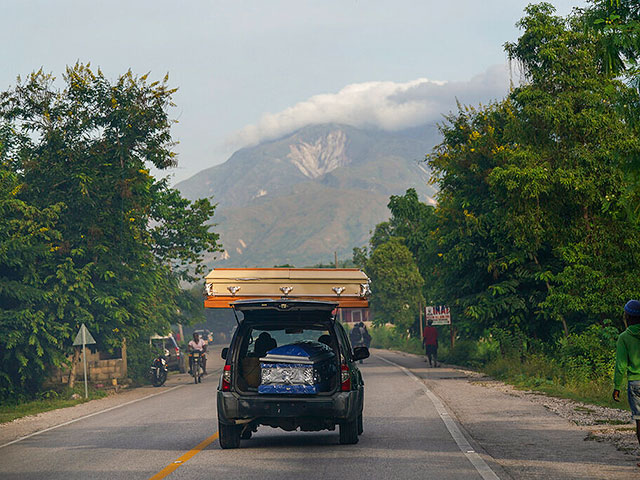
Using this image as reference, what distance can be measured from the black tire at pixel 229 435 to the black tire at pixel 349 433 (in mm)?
1425

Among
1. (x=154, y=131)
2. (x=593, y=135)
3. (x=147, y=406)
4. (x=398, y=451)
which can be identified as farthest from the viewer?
(x=154, y=131)

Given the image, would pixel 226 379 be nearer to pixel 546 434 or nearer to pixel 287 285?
pixel 546 434

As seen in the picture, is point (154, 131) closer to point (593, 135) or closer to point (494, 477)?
point (593, 135)

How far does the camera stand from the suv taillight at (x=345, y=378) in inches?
473

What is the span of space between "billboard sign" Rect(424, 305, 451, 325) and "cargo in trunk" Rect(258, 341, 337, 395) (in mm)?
28440

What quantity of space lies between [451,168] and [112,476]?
24.9 metres

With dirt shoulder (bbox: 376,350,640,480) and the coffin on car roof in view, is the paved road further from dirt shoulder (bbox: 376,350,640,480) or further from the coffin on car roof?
the coffin on car roof

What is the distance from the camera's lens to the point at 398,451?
11602mm

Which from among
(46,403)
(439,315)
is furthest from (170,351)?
(46,403)

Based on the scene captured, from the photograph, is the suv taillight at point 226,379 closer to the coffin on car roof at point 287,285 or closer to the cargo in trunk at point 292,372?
the cargo in trunk at point 292,372

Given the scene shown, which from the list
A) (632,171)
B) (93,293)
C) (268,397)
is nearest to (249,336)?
(268,397)

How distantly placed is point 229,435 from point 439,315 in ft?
96.9

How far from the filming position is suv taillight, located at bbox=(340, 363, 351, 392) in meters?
12.0

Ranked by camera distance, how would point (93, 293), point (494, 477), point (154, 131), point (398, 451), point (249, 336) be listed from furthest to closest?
point (154, 131), point (93, 293), point (249, 336), point (398, 451), point (494, 477)
